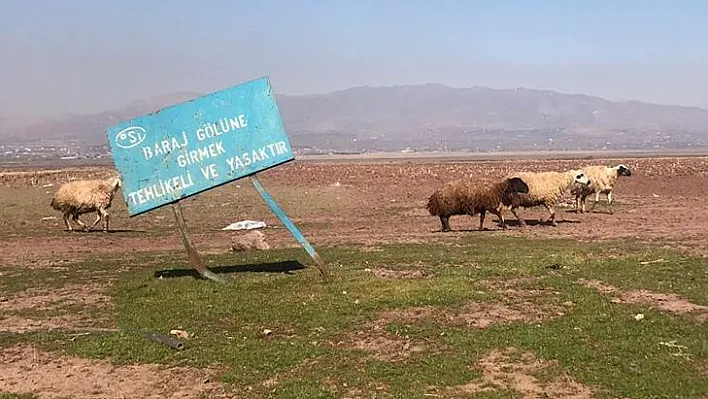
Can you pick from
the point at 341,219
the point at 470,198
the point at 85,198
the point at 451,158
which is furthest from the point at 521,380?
the point at 451,158

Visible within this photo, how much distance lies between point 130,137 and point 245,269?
4.18 m

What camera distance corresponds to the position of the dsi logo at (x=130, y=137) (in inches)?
630

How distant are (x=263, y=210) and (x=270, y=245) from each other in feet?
38.3

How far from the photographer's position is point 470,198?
84.4 feet

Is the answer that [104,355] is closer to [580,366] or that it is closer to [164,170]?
[164,170]

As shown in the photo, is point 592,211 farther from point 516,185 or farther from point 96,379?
point 96,379

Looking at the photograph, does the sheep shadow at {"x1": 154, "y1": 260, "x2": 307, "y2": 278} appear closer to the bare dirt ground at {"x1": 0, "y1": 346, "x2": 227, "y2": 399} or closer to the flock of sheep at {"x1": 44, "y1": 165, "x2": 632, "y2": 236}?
the bare dirt ground at {"x1": 0, "y1": 346, "x2": 227, "y2": 399}

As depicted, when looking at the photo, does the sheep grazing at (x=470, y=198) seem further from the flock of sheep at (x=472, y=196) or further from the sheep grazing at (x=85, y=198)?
the sheep grazing at (x=85, y=198)

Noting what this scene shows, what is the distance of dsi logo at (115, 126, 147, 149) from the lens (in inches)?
630

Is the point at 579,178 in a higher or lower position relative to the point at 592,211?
higher

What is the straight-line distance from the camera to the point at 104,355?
11.1 meters

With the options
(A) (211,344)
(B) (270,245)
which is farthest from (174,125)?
(B) (270,245)

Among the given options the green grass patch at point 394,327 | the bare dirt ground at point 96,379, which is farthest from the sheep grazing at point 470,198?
the bare dirt ground at point 96,379

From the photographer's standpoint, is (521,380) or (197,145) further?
(197,145)
